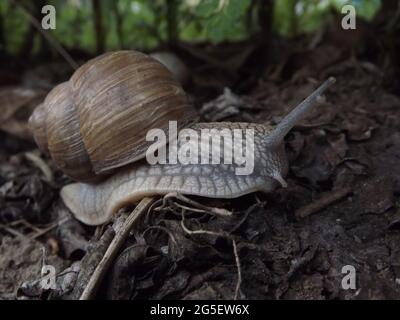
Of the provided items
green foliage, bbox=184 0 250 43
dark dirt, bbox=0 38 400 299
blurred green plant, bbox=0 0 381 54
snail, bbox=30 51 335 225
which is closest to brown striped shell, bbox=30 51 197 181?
snail, bbox=30 51 335 225

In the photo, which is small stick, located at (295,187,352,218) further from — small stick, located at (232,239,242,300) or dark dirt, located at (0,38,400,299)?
small stick, located at (232,239,242,300)

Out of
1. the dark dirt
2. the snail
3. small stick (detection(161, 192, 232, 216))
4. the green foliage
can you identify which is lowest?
the dark dirt

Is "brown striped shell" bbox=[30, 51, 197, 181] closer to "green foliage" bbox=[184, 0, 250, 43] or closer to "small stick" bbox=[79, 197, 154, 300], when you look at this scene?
"small stick" bbox=[79, 197, 154, 300]

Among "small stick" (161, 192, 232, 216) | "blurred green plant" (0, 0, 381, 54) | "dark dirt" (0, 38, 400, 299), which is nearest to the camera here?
"dark dirt" (0, 38, 400, 299)

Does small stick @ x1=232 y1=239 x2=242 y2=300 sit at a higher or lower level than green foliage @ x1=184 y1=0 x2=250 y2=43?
lower

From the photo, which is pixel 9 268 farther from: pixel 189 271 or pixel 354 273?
pixel 354 273

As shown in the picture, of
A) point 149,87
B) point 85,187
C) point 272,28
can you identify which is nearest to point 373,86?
point 272,28

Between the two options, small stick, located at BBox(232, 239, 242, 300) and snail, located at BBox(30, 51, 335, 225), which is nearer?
small stick, located at BBox(232, 239, 242, 300)

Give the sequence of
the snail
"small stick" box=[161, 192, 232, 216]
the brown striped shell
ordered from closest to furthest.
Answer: "small stick" box=[161, 192, 232, 216] → the snail → the brown striped shell
